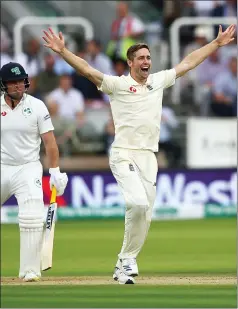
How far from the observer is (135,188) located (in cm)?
905

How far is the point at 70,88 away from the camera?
54.4ft

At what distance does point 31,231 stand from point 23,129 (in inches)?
31.8

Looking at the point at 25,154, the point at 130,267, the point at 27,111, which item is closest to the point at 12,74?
the point at 27,111

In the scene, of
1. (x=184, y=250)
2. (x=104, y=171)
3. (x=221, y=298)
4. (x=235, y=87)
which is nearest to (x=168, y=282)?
(x=221, y=298)

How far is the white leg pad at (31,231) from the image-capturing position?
9273 millimetres

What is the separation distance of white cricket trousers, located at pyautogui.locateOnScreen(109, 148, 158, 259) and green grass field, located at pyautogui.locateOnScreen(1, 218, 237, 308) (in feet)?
1.18

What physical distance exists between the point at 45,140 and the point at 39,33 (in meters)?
8.09

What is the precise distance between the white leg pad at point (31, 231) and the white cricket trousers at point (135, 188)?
67cm

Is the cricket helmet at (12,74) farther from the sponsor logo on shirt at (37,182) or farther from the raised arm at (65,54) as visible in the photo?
the sponsor logo on shirt at (37,182)

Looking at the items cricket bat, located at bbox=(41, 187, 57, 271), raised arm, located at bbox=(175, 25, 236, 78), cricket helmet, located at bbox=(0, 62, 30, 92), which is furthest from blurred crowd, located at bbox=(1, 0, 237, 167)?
cricket helmet, located at bbox=(0, 62, 30, 92)

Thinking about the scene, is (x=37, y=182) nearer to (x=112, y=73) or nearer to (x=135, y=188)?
(x=135, y=188)

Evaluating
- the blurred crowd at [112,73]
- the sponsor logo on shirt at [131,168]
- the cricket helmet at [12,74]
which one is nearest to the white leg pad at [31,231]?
the sponsor logo on shirt at [131,168]

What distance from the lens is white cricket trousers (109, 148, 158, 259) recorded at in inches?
356

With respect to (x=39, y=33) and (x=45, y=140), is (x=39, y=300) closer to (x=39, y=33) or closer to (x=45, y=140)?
(x=45, y=140)
